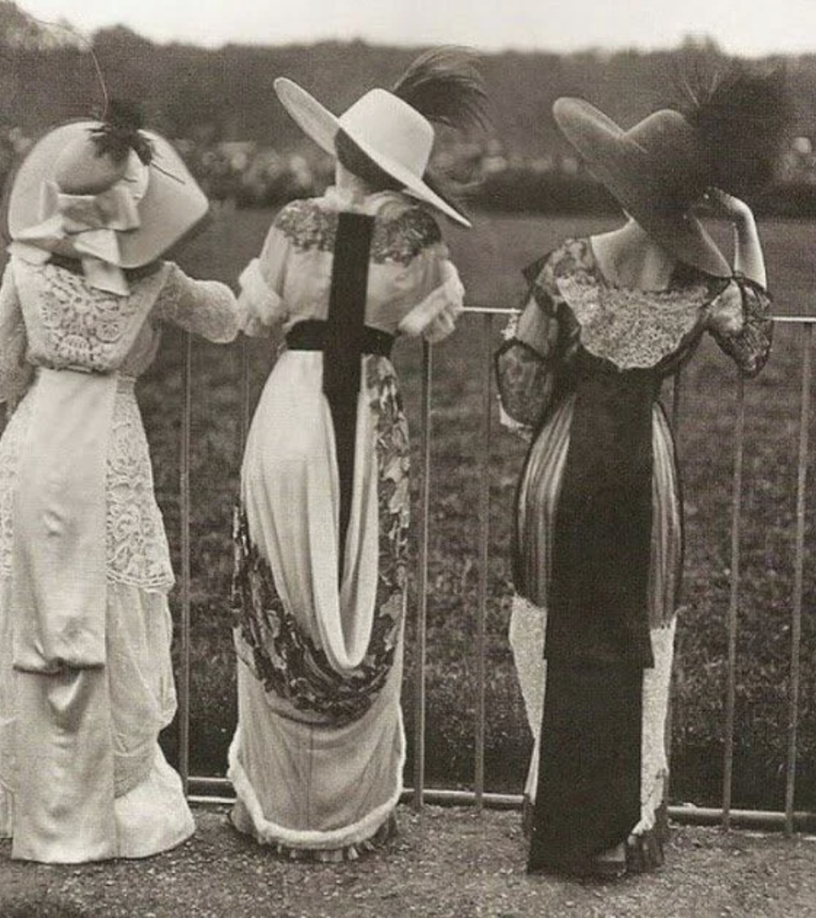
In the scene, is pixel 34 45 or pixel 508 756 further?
pixel 508 756

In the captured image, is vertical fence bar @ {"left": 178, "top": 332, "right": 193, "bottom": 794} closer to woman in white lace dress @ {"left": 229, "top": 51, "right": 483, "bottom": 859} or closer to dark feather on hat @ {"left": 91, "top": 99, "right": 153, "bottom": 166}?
woman in white lace dress @ {"left": 229, "top": 51, "right": 483, "bottom": 859}

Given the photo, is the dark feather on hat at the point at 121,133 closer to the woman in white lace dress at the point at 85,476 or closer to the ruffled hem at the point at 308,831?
the woman in white lace dress at the point at 85,476

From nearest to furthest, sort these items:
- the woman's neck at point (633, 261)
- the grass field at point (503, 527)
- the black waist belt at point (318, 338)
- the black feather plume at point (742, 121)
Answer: the black feather plume at point (742, 121) → the woman's neck at point (633, 261) → the black waist belt at point (318, 338) → the grass field at point (503, 527)

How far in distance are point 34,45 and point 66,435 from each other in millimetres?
976

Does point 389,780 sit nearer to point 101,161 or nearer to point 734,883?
point 734,883

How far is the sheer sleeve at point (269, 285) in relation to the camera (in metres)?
3.89

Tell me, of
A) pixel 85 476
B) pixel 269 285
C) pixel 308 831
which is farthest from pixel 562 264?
pixel 308 831

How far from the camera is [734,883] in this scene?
4043 millimetres

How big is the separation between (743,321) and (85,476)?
61.4 inches

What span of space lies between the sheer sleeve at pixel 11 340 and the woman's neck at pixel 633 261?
53.3 inches

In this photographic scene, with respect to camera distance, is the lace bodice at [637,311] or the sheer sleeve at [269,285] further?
the sheer sleeve at [269,285]

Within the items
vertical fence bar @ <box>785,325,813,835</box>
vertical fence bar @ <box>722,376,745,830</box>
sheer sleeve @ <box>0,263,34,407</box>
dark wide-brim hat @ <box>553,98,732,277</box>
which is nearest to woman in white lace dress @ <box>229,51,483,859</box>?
dark wide-brim hat @ <box>553,98,732,277</box>

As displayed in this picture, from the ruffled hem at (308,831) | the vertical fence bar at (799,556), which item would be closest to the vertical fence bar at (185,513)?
the ruffled hem at (308,831)

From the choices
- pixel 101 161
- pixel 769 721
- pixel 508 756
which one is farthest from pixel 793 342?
pixel 101 161
